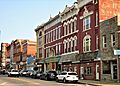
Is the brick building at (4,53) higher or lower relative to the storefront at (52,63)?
higher

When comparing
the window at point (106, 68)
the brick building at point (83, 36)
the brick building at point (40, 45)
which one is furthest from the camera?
the brick building at point (40, 45)

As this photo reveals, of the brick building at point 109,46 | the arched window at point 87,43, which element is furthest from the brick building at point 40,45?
the brick building at point 109,46

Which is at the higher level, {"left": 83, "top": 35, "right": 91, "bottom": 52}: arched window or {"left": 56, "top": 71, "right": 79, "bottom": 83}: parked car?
{"left": 83, "top": 35, "right": 91, "bottom": 52}: arched window

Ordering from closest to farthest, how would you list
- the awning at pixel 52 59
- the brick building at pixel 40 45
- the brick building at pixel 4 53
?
the awning at pixel 52 59
the brick building at pixel 40 45
the brick building at pixel 4 53

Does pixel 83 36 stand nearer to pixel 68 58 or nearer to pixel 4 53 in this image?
pixel 68 58

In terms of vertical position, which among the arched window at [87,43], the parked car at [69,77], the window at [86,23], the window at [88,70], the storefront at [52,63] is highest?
the window at [86,23]

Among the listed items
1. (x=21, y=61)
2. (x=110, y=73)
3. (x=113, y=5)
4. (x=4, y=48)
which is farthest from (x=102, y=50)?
(x=4, y=48)

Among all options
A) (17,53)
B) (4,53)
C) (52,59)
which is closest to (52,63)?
(52,59)

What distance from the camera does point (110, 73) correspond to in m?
40.1

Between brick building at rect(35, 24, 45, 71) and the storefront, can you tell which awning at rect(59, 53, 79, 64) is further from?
brick building at rect(35, 24, 45, 71)

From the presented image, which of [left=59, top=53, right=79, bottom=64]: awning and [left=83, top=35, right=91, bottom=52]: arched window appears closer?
[left=83, top=35, right=91, bottom=52]: arched window

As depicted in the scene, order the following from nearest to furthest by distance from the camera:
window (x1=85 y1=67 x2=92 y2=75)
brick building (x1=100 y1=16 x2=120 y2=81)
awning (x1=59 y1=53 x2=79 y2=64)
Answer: brick building (x1=100 y1=16 x2=120 y2=81) < window (x1=85 y1=67 x2=92 y2=75) < awning (x1=59 y1=53 x2=79 y2=64)

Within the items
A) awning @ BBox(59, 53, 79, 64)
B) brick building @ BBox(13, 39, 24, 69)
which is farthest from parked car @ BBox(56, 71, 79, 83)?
brick building @ BBox(13, 39, 24, 69)

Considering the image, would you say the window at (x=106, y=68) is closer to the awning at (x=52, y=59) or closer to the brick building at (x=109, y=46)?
the brick building at (x=109, y=46)
